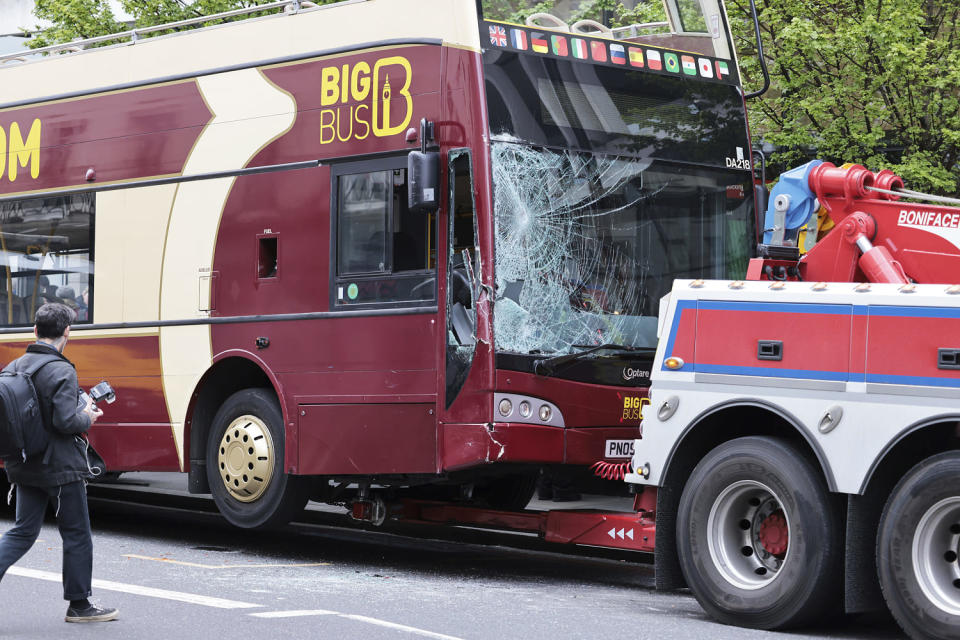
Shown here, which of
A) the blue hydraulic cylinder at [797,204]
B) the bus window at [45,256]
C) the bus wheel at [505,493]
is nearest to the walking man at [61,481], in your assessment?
the bus wheel at [505,493]

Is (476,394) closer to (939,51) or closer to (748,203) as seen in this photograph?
(748,203)

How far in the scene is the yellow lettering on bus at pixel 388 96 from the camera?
9312 mm

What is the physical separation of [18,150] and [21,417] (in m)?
5.83

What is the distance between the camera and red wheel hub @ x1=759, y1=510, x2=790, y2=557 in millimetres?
7363

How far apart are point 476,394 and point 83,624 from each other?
108 inches

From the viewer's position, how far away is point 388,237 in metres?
9.38

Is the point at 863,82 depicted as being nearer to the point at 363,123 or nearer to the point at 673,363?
the point at 363,123

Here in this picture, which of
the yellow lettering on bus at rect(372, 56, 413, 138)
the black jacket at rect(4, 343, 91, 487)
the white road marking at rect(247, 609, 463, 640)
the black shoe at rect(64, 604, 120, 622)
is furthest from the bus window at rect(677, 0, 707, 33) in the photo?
the black shoe at rect(64, 604, 120, 622)

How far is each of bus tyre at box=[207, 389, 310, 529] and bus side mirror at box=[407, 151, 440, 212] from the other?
203 cm

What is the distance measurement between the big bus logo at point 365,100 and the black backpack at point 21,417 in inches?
127

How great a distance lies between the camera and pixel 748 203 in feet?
33.1

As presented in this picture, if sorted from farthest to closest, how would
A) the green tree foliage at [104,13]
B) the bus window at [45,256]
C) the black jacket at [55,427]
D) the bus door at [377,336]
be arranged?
the green tree foliage at [104,13] < the bus window at [45,256] < the bus door at [377,336] < the black jacket at [55,427]

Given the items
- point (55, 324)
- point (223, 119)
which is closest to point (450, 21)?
point (223, 119)

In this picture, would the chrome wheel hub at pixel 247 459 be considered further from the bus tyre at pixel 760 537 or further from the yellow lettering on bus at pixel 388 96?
the bus tyre at pixel 760 537
